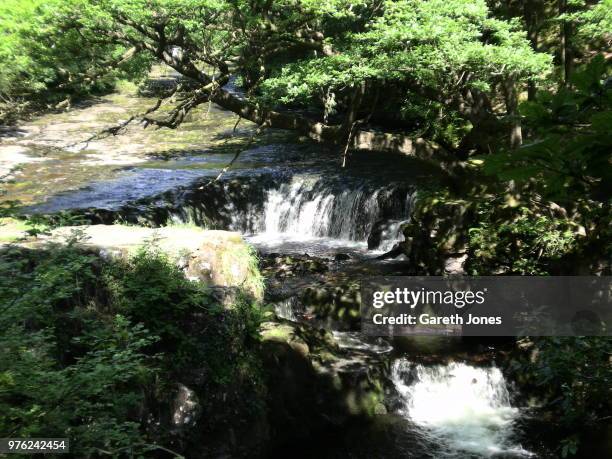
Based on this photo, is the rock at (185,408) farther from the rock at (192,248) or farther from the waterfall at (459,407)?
the waterfall at (459,407)

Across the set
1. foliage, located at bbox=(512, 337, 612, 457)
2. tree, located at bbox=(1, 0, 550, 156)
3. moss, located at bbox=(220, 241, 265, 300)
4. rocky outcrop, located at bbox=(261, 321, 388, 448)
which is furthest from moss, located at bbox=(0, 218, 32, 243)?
foliage, located at bbox=(512, 337, 612, 457)

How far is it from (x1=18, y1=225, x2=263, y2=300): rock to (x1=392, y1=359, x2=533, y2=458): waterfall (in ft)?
9.98

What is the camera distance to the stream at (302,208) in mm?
7711

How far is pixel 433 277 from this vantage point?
34.5 feet

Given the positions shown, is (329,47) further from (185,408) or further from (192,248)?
(185,408)

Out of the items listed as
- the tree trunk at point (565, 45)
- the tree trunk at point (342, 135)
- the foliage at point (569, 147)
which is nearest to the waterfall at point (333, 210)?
the tree trunk at point (342, 135)

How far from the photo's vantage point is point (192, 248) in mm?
7207

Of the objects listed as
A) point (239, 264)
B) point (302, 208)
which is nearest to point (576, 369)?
point (239, 264)

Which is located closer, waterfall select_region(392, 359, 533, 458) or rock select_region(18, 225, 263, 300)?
rock select_region(18, 225, 263, 300)

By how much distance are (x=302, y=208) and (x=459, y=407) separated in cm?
863

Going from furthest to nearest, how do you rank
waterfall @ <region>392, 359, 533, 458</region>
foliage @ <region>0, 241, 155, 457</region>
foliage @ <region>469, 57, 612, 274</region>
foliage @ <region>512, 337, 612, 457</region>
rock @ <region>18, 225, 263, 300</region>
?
1. waterfall @ <region>392, 359, 533, 458</region>
2. rock @ <region>18, 225, 263, 300</region>
3. foliage @ <region>512, 337, 612, 457</region>
4. foliage @ <region>0, 241, 155, 457</region>
5. foliage @ <region>469, 57, 612, 274</region>

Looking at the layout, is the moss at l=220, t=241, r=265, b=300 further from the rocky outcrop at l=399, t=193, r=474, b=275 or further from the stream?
the rocky outcrop at l=399, t=193, r=474, b=275

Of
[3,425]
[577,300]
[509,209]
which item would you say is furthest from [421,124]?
[3,425]

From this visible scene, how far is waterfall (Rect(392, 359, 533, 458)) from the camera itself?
290 inches
